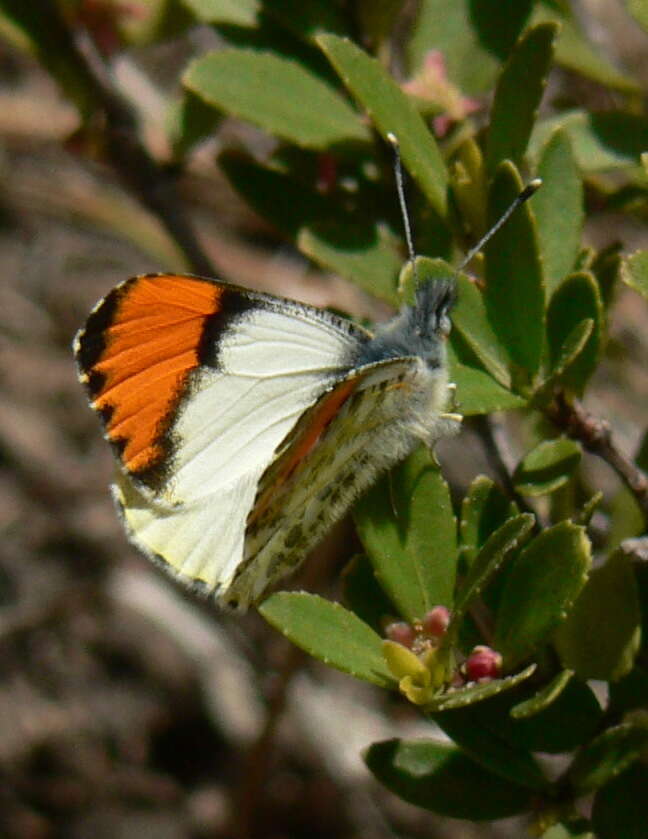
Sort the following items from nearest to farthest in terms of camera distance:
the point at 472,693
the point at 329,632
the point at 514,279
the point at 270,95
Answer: the point at 472,693 → the point at 329,632 → the point at 514,279 → the point at 270,95

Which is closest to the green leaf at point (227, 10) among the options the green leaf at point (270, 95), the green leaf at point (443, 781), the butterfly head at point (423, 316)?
the green leaf at point (270, 95)

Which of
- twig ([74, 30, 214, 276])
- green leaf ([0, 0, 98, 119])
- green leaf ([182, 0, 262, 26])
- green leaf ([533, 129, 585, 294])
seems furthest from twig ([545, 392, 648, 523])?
green leaf ([0, 0, 98, 119])

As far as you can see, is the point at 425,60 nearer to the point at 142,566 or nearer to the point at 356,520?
the point at 356,520

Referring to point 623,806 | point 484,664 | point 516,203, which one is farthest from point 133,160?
point 623,806

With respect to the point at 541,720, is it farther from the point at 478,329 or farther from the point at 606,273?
the point at 606,273

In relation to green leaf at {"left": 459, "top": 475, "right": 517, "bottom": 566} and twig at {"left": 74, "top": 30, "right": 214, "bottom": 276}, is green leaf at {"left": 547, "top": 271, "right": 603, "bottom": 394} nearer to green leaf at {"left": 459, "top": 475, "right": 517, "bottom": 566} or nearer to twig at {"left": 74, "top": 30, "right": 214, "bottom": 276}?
green leaf at {"left": 459, "top": 475, "right": 517, "bottom": 566}
